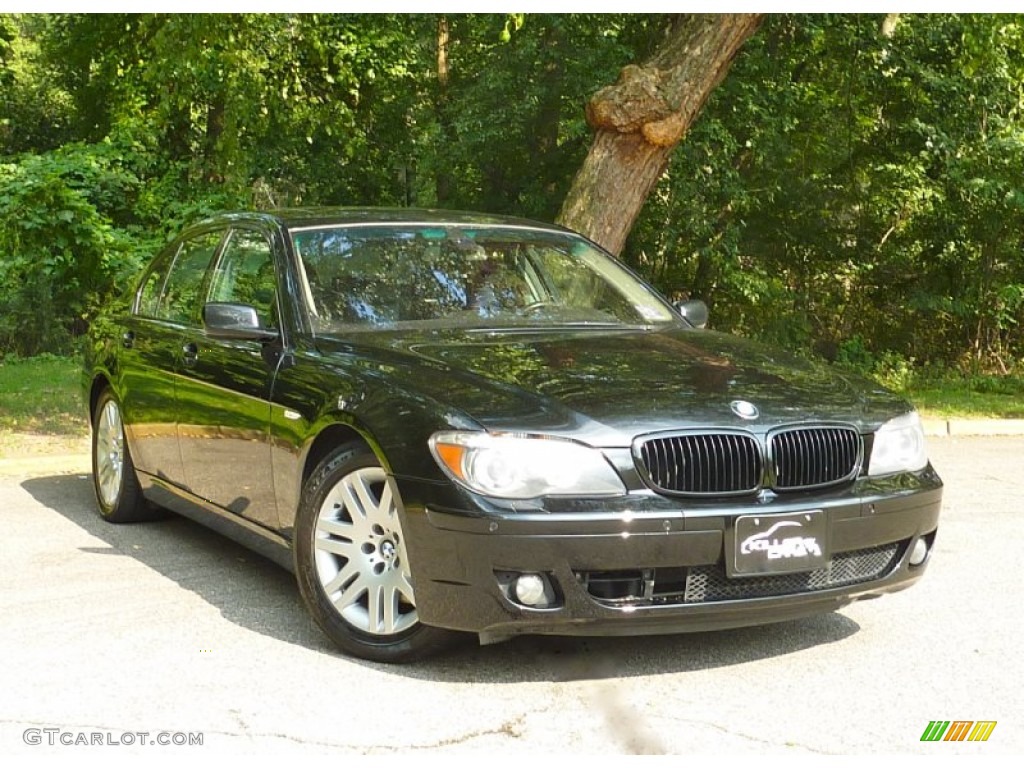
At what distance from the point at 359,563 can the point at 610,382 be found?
3.52ft

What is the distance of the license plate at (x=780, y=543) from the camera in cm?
454

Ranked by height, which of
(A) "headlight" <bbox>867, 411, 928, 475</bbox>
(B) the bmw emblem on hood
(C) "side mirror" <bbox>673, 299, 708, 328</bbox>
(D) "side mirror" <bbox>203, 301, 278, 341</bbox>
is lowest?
(A) "headlight" <bbox>867, 411, 928, 475</bbox>

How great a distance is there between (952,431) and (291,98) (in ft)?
33.8

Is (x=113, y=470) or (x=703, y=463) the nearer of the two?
(x=703, y=463)

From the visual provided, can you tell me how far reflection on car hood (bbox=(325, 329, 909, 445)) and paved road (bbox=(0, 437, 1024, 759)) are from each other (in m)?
0.86

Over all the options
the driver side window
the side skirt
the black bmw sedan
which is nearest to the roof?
the black bmw sedan

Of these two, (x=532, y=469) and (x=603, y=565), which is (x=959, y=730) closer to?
(x=603, y=565)

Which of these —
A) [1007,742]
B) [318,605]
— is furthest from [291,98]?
[1007,742]

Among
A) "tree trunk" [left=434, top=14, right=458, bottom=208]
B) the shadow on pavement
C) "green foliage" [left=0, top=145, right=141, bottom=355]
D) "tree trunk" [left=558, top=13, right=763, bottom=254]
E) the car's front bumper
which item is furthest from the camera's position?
"tree trunk" [left=434, top=14, right=458, bottom=208]

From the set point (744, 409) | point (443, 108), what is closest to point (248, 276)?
point (744, 409)

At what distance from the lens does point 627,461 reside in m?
4.50

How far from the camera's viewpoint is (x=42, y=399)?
12773 mm

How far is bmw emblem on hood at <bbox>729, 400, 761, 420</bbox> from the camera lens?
4.73m

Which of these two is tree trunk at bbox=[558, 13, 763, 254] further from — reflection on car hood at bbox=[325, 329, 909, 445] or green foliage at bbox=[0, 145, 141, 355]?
reflection on car hood at bbox=[325, 329, 909, 445]
